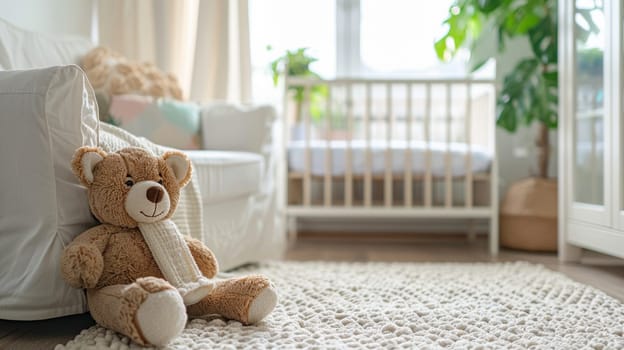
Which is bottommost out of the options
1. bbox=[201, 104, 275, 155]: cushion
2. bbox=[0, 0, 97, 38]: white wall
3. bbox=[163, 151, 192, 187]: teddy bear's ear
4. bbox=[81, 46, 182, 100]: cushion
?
bbox=[163, 151, 192, 187]: teddy bear's ear

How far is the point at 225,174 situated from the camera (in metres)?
1.79

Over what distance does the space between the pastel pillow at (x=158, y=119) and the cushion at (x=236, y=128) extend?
5 centimetres

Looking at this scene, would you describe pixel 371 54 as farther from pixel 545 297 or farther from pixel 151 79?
pixel 545 297

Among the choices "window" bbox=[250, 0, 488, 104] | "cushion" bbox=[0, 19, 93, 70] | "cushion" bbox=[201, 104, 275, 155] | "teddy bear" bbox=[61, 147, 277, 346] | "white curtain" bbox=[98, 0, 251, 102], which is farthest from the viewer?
"window" bbox=[250, 0, 488, 104]

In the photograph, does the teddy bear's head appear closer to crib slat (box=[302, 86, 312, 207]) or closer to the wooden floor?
the wooden floor

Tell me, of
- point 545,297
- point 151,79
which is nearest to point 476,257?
point 545,297

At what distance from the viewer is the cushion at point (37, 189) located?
111 centimetres

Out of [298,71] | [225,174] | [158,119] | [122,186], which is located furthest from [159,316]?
[298,71]

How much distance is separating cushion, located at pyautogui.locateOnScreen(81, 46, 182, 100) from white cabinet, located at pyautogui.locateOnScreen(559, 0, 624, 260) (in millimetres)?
1513

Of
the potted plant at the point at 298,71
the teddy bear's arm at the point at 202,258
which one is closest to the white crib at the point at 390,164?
the potted plant at the point at 298,71

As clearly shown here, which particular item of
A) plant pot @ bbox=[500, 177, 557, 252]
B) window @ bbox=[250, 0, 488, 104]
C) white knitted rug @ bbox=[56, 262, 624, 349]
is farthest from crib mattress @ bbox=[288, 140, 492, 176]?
window @ bbox=[250, 0, 488, 104]

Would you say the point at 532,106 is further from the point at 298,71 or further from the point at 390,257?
the point at 298,71

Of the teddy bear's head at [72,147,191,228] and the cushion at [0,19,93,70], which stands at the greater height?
the cushion at [0,19,93,70]

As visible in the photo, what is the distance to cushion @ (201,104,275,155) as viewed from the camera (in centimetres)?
215
